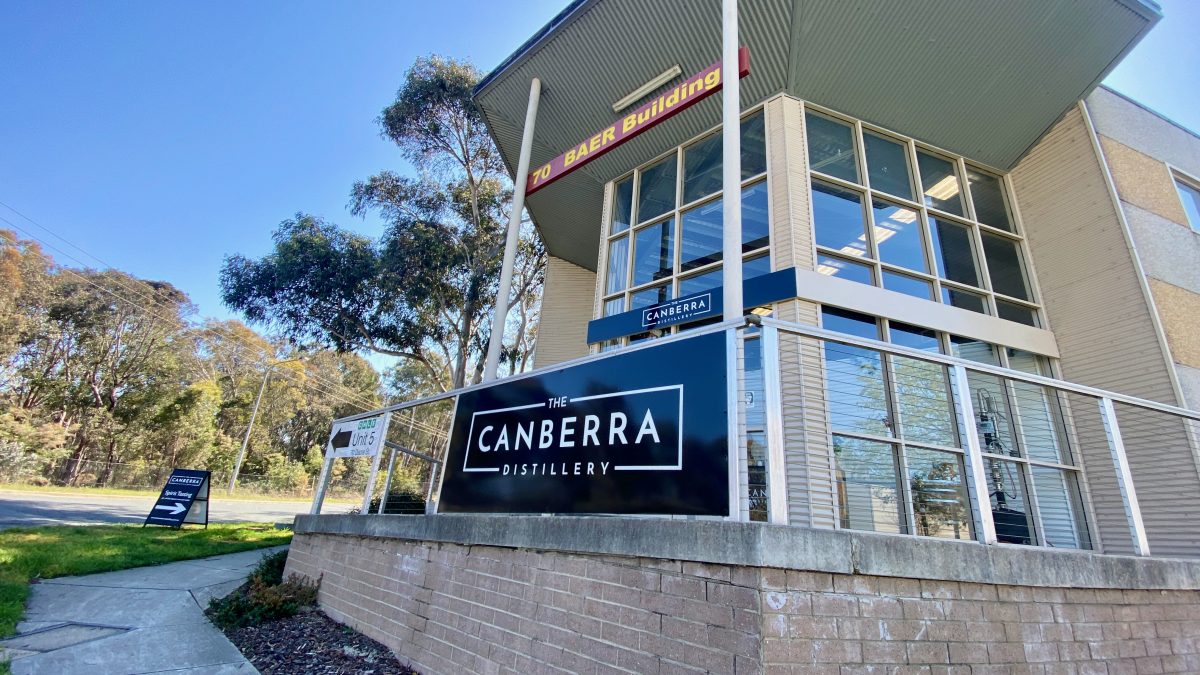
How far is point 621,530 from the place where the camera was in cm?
278

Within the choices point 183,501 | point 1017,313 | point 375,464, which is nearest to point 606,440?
point 375,464

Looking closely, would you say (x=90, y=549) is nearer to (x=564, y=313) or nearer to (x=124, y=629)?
(x=124, y=629)

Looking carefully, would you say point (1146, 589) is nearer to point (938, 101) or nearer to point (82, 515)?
point (938, 101)

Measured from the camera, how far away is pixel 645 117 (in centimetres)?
642

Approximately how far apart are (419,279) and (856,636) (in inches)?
526

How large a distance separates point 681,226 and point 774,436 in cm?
569

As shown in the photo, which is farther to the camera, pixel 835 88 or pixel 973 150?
pixel 973 150

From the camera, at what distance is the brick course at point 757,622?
2.19 m

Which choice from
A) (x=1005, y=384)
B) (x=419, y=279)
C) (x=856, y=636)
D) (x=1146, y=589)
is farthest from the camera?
(x=419, y=279)

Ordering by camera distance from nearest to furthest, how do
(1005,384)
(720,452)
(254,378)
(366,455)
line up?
(720,452)
(1005,384)
(366,455)
(254,378)

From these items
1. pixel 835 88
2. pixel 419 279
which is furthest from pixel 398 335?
pixel 835 88

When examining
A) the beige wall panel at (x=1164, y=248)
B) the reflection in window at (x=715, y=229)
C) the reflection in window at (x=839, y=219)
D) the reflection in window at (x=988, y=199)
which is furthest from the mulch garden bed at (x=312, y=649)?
the beige wall panel at (x=1164, y=248)

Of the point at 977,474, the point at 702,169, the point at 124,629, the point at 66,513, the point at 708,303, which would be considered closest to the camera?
the point at 977,474

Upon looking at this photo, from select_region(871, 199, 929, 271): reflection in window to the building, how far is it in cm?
4
